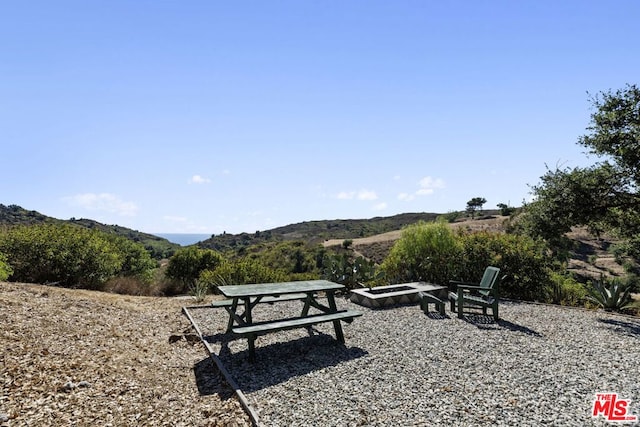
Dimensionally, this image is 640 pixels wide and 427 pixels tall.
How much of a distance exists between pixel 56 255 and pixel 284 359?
302 inches

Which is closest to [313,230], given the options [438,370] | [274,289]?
[274,289]

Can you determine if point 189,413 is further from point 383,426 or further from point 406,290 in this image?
point 406,290

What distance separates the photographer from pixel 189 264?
1327cm

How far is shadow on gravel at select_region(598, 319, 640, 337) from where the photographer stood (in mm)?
6109

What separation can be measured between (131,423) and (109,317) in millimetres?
3526

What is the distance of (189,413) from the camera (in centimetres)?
345

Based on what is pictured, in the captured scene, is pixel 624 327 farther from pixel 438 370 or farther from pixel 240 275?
pixel 240 275

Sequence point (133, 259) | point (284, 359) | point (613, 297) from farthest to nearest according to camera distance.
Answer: point (133, 259), point (613, 297), point (284, 359)

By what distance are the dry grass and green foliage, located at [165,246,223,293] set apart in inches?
270

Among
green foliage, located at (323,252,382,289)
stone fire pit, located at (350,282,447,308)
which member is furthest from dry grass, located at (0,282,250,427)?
green foliage, located at (323,252,382,289)

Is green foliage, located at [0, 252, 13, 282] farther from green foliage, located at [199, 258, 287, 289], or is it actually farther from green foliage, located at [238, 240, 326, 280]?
green foliage, located at [238, 240, 326, 280]

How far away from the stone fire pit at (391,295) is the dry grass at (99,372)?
13.1ft

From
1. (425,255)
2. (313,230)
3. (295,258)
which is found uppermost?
(313,230)

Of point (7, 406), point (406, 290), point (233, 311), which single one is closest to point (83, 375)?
point (7, 406)
